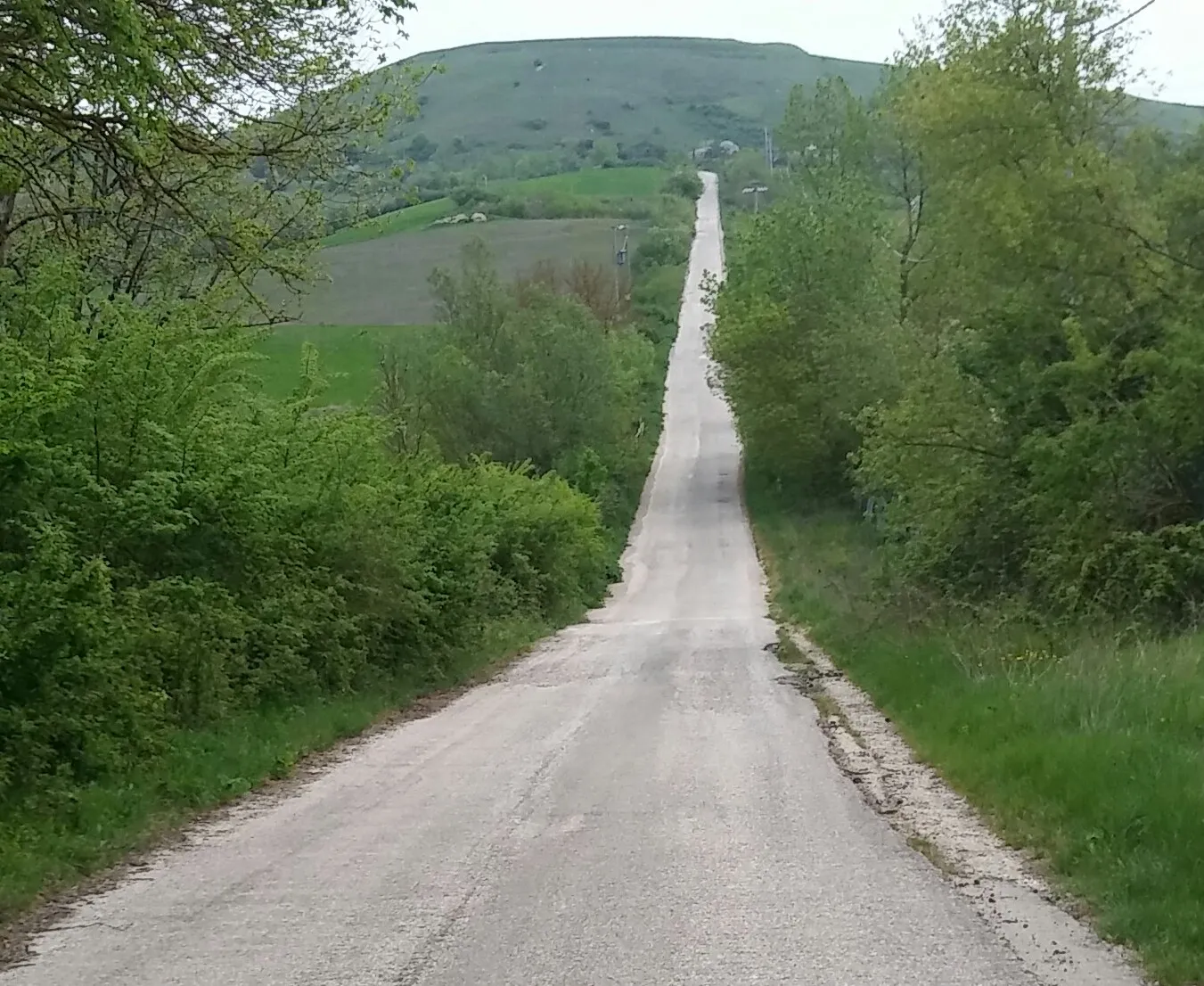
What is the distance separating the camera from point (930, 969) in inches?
252

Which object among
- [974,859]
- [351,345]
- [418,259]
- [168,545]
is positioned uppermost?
[418,259]

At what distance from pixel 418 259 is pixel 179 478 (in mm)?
75863

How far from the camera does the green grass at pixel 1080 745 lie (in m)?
7.48

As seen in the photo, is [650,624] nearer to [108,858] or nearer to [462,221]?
[108,858]

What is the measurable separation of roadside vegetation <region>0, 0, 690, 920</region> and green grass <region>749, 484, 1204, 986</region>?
612cm

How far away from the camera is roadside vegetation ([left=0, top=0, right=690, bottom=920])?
10562 mm

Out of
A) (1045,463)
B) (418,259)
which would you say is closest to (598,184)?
(418,259)

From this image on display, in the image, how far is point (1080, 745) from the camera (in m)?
→ 10.6

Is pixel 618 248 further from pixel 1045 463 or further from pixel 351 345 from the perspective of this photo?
pixel 1045 463

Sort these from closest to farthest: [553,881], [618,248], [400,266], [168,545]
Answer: [553,881], [168,545], [400,266], [618,248]

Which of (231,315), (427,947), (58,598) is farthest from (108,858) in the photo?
(231,315)

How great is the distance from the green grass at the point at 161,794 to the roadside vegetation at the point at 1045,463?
602 cm

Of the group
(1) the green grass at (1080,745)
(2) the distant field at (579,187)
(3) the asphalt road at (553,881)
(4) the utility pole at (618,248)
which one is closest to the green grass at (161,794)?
(3) the asphalt road at (553,881)

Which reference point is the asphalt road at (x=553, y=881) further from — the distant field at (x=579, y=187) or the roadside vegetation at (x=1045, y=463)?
the distant field at (x=579, y=187)
